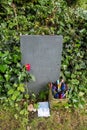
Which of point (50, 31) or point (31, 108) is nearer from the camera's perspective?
point (31, 108)

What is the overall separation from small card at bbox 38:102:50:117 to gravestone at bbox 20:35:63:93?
0.23 meters

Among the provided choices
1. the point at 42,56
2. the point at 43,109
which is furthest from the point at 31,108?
the point at 42,56

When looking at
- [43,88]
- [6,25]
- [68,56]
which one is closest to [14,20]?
[6,25]

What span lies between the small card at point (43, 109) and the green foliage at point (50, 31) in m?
0.33

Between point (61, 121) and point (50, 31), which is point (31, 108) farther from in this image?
point (50, 31)

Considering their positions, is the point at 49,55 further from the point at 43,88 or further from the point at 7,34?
the point at 7,34

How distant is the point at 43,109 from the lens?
3.25 metres

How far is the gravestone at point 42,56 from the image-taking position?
2.93 m

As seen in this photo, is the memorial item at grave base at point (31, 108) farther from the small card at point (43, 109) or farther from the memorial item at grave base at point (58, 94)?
the memorial item at grave base at point (58, 94)

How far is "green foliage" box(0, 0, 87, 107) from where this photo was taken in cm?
336

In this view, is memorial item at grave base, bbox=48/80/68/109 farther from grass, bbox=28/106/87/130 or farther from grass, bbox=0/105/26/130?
grass, bbox=0/105/26/130

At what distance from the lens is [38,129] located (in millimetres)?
3059

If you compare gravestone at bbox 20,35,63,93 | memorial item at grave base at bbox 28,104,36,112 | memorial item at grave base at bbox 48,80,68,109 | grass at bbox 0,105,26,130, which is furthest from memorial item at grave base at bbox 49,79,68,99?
grass at bbox 0,105,26,130

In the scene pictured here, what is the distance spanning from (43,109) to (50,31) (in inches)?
64.9
